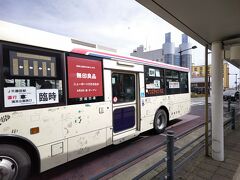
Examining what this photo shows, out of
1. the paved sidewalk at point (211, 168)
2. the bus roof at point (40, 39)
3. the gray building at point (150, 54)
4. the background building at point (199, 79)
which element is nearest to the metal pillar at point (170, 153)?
the paved sidewalk at point (211, 168)

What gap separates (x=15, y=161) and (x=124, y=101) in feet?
9.25

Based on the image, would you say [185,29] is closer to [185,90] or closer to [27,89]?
[27,89]

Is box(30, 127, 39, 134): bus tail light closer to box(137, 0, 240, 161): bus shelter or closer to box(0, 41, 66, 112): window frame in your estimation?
box(0, 41, 66, 112): window frame

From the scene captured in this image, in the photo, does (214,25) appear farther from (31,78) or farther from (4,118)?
(4,118)

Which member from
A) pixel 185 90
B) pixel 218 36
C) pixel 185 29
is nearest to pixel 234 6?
pixel 185 29

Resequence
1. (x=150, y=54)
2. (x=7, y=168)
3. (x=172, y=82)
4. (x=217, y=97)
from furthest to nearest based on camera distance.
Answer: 1. (x=150, y=54)
2. (x=172, y=82)
3. (x=217, y=97)
4. (x=7, y=168)

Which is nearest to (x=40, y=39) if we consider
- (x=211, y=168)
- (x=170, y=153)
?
(x=170, y=153)

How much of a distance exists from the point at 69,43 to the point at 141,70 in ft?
8.17

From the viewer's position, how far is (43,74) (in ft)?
9.25

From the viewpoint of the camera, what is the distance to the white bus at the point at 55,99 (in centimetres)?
247

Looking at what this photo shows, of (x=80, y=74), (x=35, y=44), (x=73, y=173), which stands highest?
(x=35, y=44)

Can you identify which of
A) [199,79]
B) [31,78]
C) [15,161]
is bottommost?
[15,161]

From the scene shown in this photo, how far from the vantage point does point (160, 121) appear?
615 cm

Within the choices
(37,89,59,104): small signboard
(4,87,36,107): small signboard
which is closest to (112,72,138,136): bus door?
(37,89,59,104): small signboard
